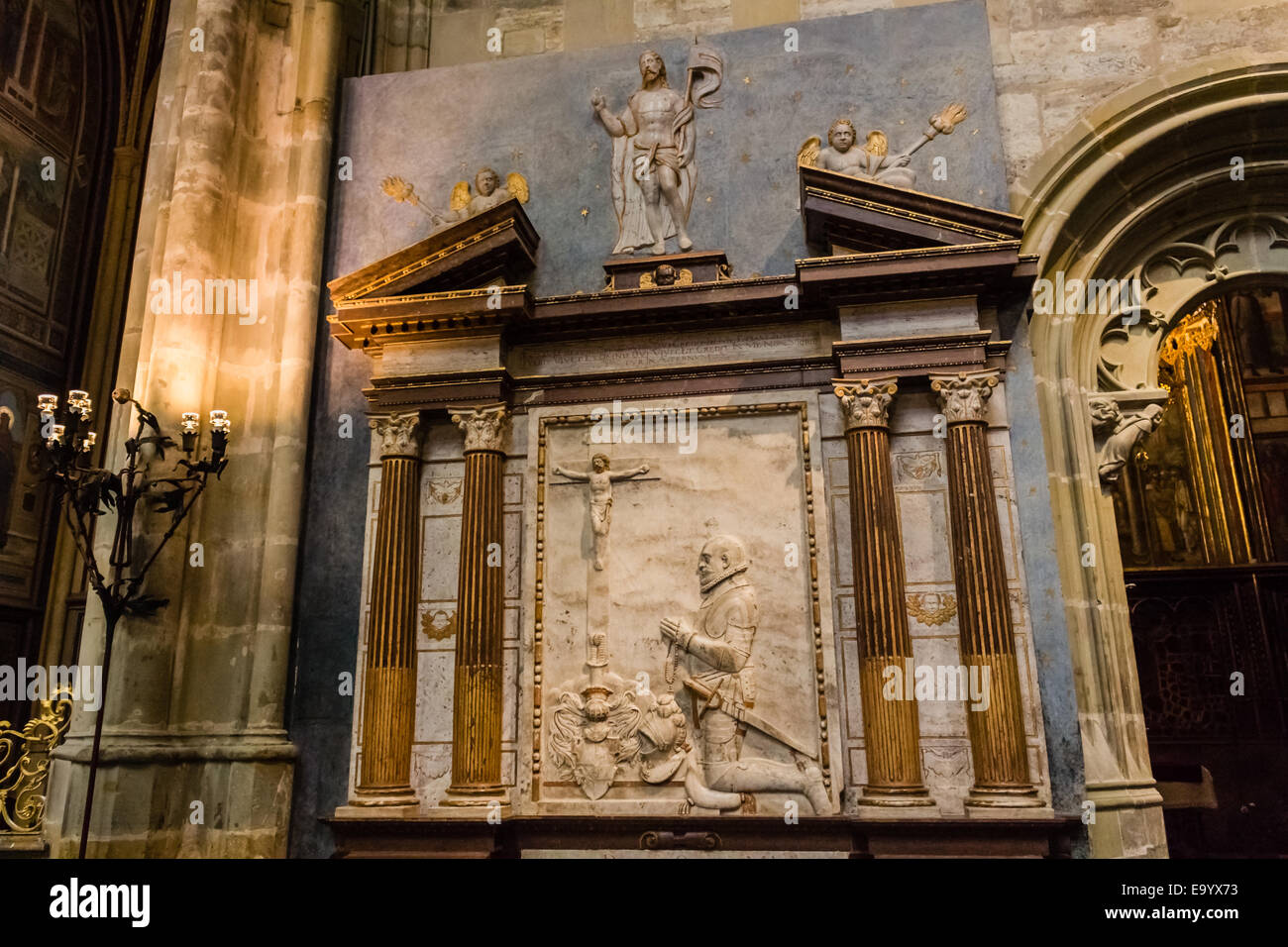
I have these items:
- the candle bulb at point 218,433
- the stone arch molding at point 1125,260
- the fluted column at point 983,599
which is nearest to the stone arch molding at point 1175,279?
the stone arch molding at point 1125,260

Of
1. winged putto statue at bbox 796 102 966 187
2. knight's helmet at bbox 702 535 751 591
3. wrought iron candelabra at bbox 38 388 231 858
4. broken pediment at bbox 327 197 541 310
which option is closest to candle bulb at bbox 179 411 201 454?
wrought iron candelabra at bbox 38 388 231 858

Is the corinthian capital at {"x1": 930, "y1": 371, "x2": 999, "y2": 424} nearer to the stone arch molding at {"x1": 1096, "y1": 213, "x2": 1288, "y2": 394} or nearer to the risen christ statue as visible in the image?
the stone arch molding at {"x1": 1096, "y1": 213, "x2": 1288, "y2": 394}

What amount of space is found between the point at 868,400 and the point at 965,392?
62 cm

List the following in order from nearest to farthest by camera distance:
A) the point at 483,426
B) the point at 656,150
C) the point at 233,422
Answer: the point at 483,426 < the point at 233,422 < the point at 656,150

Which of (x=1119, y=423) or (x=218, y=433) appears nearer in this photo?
A: (x=218, y=433)

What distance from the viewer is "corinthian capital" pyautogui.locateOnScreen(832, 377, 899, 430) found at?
6.66 meters

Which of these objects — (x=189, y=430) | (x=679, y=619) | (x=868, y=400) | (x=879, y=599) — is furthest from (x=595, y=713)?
(x=189, y=430)

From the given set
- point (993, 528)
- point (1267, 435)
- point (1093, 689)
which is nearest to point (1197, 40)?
point (993, 528)

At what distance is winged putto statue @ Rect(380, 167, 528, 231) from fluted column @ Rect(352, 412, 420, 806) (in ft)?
5.71

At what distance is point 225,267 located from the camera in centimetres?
779

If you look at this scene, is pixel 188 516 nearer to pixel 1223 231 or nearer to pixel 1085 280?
pixel 1085 280

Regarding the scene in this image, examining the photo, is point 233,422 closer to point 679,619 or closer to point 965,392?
point 679,619

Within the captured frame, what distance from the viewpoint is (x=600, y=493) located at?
7.05 metres

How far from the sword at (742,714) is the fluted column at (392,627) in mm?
2002
